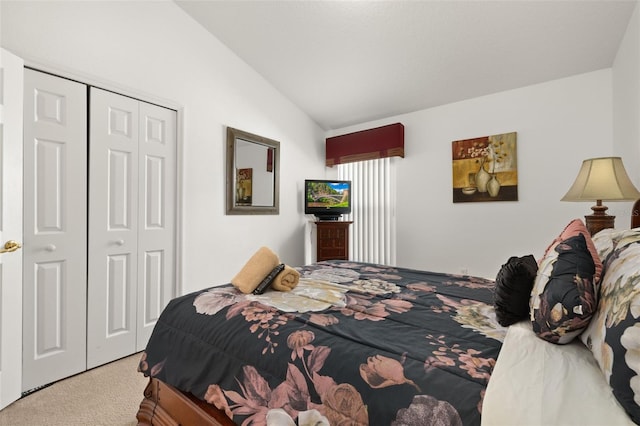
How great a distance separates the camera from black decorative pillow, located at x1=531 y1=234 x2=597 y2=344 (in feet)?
Result: 2.64

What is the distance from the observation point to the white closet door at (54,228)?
2010mm

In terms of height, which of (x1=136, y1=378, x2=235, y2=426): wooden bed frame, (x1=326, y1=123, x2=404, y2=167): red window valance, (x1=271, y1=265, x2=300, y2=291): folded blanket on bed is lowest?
(x1=136, y1=378, x2=235, y2=426): wooden bed frame

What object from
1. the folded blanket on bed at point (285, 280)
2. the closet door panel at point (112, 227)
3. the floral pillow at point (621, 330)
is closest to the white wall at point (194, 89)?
the closet door panel at point (112, 227)

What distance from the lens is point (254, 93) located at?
3.66 meters

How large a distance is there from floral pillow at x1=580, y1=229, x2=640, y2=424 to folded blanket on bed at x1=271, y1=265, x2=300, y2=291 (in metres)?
1.30

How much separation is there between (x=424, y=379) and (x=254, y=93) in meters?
3.59

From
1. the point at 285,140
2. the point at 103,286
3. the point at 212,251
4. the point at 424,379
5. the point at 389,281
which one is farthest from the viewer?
the point at 285,140

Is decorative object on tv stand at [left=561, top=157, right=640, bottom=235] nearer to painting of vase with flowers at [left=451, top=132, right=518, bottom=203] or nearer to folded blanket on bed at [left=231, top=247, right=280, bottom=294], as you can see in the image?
painting of vase with flowers at [left=451, top=132, right=518, bottom=203]

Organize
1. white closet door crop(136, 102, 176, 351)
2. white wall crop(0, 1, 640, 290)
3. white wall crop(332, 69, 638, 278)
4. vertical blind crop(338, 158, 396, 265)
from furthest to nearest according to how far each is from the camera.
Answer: vertical blind crop(338, 158, 396, 265) → white wall crop(332, 69, 638, 278) → white closet door crop(136, 102, 176, 351) → white wall crop(0, 1, 640, 290)

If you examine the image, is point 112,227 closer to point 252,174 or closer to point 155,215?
point 155,215

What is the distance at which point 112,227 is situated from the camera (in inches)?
95.6

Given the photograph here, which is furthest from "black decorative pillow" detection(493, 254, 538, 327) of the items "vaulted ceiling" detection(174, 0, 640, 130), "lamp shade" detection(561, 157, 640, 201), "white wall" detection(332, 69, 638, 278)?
"vaulted ceiling" detection(174, 0, 640, 130)

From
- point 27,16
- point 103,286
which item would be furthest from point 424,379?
point 27,16

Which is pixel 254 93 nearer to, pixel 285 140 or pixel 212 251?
pixel 285 140
